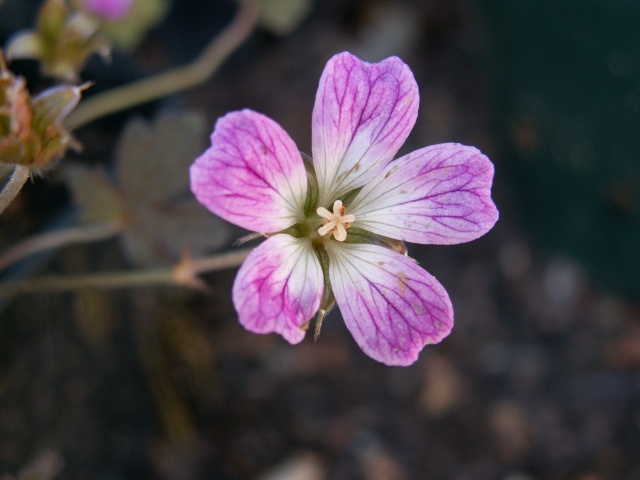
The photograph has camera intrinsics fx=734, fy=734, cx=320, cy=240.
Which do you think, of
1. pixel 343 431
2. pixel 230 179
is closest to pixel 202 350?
pixel 343 431

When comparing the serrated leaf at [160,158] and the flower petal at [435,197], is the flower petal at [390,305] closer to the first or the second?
the flower petal at [435,197]

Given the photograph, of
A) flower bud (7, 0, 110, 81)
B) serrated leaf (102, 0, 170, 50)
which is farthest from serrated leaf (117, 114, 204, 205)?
serrated leaf (102, 0, 170, 50)

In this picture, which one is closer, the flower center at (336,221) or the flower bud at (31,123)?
the flower bud at (31,123)

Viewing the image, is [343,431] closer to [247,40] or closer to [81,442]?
[81,442]

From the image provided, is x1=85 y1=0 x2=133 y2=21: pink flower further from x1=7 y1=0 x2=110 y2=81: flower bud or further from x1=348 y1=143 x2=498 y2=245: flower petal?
x1=348 y1=143 x2=498 y2=245: flower petal

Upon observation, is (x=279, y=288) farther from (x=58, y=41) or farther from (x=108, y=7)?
(x=108, y=7)

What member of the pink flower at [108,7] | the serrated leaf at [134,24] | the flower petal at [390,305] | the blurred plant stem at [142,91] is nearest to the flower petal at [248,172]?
the flower petal at [390,305]

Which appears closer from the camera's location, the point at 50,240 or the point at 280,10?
the point at 50,240

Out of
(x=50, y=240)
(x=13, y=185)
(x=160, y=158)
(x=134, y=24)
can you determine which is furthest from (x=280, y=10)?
(x=13, y=185)
